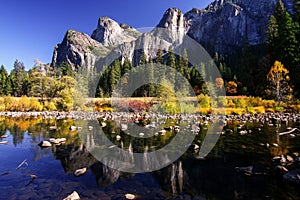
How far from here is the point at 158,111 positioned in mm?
30250

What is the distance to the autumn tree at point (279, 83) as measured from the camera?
24875 mm

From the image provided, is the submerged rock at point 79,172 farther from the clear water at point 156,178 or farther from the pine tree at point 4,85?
the pine tree at point 4,85

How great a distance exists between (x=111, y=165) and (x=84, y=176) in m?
1.11

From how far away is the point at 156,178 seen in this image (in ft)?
17.7

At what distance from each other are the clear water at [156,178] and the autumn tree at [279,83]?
20381mm

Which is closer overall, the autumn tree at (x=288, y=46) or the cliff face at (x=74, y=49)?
the autumn tree at (x=288, y=46)

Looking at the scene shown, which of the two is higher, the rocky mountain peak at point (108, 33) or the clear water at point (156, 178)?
the rocky mountain peak at point (108, 33)

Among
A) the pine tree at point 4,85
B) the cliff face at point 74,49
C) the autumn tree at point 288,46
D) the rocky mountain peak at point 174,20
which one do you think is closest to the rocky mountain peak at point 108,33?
the cliff face at point 74,49

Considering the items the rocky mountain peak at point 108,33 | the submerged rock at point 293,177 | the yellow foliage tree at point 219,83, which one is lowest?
the submerged rock at point 293,177

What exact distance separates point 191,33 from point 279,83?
11208 centimetres

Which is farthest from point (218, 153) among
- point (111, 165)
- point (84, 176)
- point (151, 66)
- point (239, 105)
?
point (151, 66)

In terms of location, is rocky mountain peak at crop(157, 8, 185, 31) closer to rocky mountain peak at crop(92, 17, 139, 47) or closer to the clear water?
rocky mountain peak at crop(92, 17, 139, 47)

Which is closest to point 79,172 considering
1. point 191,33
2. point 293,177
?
point 293,177

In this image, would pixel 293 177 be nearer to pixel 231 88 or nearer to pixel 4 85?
pixel 231 88
